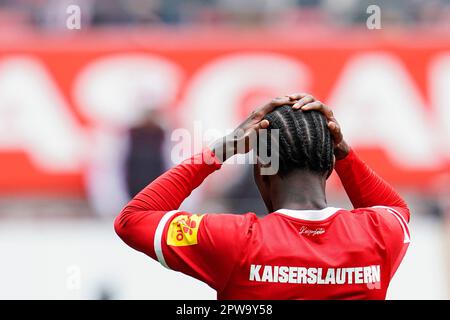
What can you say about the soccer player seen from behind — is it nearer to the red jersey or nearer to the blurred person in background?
the red jersey

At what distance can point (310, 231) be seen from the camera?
2883 mm

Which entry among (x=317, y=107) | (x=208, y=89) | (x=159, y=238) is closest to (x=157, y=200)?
(x=159, y=238)

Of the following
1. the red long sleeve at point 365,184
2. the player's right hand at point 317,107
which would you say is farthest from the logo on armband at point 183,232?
the red long sleeve at point 365,184

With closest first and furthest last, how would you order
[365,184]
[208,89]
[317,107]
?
[317,107]
[365,184]
[208,89]

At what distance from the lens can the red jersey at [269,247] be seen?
2812 mm

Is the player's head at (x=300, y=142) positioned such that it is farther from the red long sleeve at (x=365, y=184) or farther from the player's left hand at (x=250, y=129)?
the red long sleeve at (x=365, y=184)

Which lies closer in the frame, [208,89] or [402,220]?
[402,220]

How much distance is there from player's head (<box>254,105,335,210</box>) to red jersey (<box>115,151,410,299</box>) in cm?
14

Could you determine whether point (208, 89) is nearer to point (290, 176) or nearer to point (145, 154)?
point (145, 154)

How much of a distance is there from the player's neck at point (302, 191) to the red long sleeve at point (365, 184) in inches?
12.4

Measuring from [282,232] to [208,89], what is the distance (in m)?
7.44

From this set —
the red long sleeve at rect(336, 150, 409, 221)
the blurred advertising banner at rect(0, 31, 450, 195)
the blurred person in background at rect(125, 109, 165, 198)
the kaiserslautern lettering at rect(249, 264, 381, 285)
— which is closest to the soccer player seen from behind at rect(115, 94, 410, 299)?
the kaiserslautern lettering at rect(249, 264, 381, 285)

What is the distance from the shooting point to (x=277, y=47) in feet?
33.7

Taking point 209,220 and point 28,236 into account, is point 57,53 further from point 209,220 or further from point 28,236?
point 209,220
